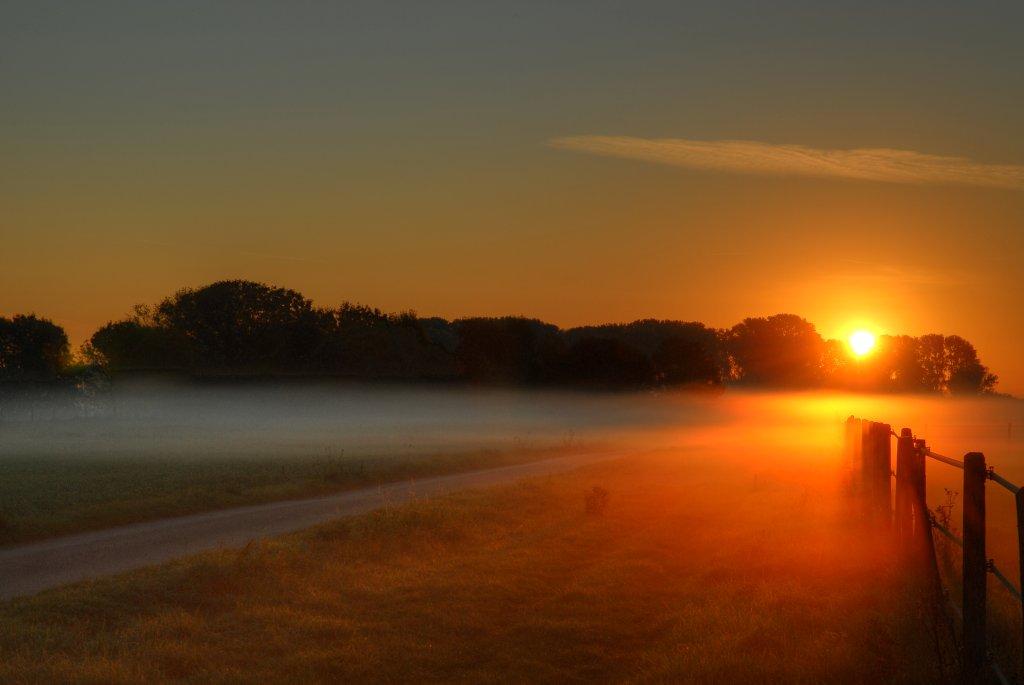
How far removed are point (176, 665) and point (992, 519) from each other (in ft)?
56.1

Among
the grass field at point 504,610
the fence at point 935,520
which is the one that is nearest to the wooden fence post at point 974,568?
the fence at point 935,520

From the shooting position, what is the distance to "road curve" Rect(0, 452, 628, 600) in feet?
49.3

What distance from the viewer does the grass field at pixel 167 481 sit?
72.5ft

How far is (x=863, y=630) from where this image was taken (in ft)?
31.6

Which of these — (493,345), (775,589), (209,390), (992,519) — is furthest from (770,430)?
(775,589)

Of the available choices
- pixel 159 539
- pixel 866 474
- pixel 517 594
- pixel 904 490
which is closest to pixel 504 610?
pixel 517 594

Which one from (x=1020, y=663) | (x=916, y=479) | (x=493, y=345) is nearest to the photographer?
(x=1020, y=663)

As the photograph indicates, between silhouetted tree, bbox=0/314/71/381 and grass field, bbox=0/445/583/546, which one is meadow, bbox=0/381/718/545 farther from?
silhouetted tree, bbox=0/314/71/381

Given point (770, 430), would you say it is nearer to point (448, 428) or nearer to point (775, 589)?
point (448, 428)

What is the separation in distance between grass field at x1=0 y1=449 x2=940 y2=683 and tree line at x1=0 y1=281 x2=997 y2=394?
55.2 m

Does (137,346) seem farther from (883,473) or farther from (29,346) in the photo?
(883,473)

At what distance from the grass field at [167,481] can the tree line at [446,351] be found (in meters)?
28.8

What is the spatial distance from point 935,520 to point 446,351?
85938 mm

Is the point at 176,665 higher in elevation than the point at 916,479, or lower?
lower
